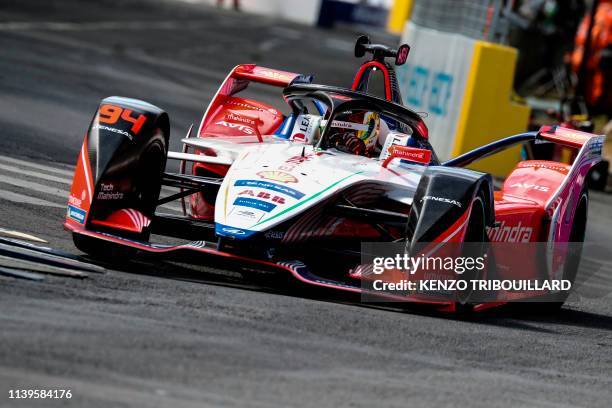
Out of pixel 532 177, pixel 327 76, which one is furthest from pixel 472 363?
pixel 327 76

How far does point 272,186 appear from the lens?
8156 millimetres

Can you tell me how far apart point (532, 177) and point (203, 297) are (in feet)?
11.0

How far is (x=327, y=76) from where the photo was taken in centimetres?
2977

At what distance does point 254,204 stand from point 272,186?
0.20 m

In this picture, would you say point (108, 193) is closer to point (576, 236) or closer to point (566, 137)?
point (566, 137)

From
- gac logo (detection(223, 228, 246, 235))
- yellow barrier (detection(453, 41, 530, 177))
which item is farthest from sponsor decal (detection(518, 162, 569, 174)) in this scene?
yellow barrier (detection(453, 41, 530, 177))

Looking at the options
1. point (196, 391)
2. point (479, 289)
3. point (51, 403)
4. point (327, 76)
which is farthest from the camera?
point (327, 76)

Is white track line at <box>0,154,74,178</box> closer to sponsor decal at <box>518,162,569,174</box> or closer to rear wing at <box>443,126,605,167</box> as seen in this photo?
rear wing at <box>443,126,605,167</box>

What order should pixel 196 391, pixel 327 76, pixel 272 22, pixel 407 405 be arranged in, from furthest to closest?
pixel 272 22 < pixel 327 76 < pixel 407 405 < pixel 196 391

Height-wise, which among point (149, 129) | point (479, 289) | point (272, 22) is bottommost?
point (272, 22)

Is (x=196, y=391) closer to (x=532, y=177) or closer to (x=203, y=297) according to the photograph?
(x=203, y=297)

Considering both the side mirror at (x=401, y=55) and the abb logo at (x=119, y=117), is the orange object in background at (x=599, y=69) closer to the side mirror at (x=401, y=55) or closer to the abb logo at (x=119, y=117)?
the side mirror at (x=401, y=55)

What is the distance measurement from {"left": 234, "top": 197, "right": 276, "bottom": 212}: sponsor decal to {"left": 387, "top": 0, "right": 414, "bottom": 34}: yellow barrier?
147 ft

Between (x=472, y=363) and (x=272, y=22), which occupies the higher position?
(x=472, y=363)
